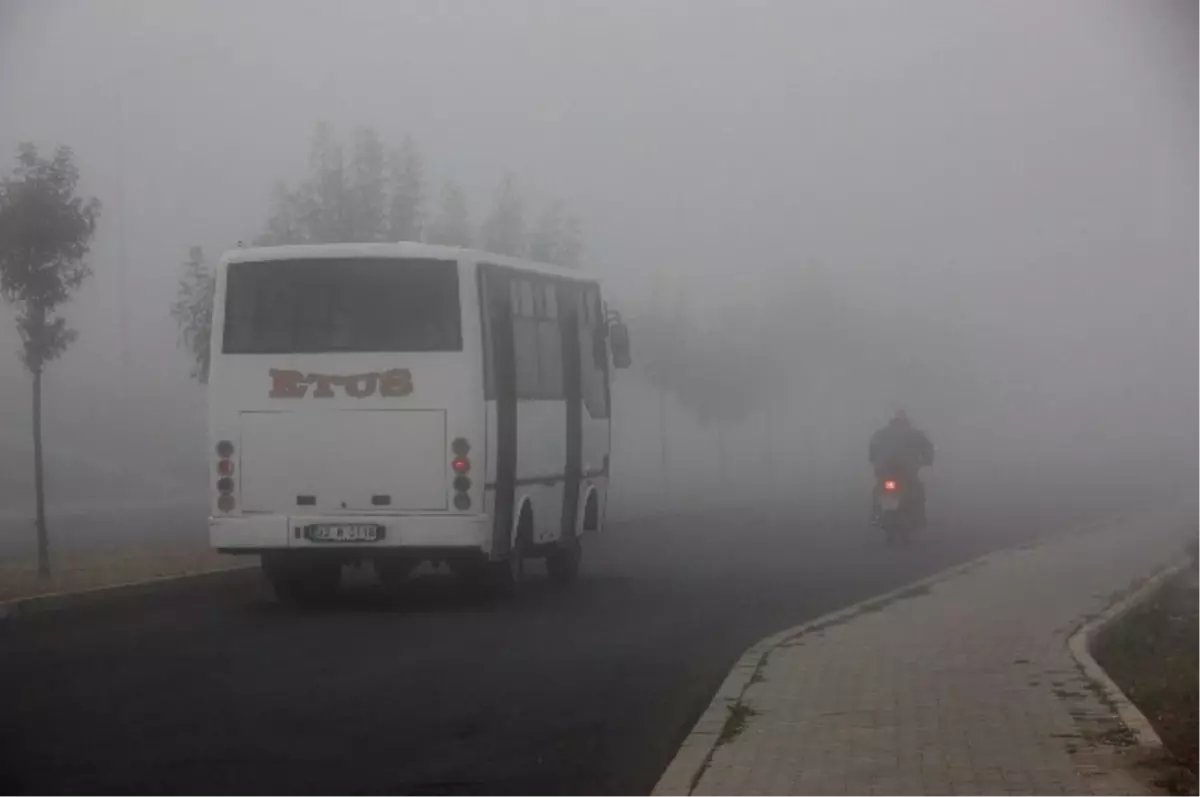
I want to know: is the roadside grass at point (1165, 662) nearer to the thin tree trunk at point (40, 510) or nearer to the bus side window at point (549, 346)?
the bus side window at point (549, 346)

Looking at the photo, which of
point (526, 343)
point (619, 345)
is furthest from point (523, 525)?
point (619, 345)

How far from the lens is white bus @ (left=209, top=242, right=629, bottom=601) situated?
17000 mm

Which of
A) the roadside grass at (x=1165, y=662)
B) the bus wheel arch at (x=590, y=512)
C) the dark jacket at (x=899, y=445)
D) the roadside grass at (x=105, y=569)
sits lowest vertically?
the roadside grass at (x=1165, y=662)

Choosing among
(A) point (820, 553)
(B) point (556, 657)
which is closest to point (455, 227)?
(A) point (820, 553)

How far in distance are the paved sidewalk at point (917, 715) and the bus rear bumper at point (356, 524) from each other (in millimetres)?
3415

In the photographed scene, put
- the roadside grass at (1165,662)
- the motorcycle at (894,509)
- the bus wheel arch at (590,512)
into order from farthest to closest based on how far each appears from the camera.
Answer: the motorcycle at (894,509) → the bus wheel arch at (590,512) → the roadside grass at (1165,662)

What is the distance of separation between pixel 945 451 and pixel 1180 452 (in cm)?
1350

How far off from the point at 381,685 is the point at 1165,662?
5659mm

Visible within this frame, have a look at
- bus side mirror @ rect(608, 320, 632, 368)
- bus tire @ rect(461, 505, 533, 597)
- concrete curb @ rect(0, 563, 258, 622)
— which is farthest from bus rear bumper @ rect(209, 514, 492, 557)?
bus side mirror @ rect(608, 320, 632, 368)

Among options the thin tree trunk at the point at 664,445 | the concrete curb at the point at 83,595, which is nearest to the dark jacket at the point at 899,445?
the concrete curb at the point at 83,595

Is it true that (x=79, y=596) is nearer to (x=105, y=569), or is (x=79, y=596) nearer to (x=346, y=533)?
(x=346, y=533)

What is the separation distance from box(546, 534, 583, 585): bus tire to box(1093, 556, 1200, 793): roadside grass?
20.5 feet

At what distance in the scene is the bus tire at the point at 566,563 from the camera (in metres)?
21.0

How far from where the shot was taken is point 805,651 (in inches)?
534
